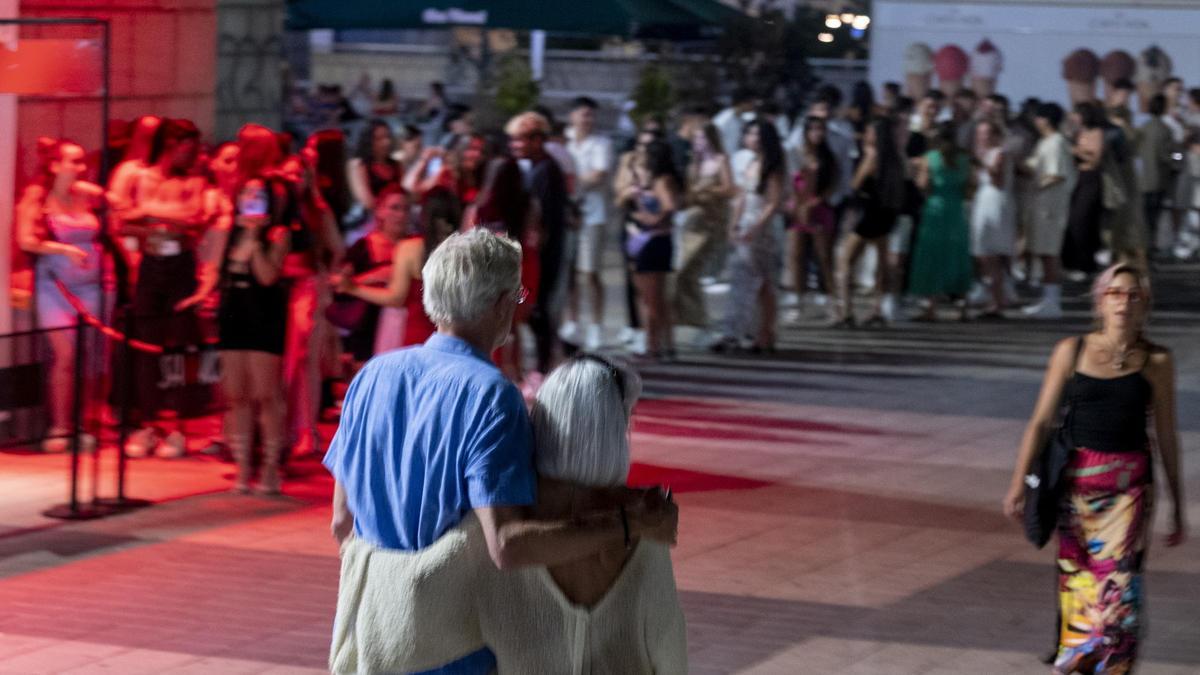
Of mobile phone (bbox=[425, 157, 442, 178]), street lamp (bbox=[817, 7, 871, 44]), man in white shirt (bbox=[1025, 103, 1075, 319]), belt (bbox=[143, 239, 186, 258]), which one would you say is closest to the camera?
belt (bbox=[143, 239, 186, 258])

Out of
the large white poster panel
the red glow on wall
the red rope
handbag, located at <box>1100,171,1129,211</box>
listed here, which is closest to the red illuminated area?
the red rope

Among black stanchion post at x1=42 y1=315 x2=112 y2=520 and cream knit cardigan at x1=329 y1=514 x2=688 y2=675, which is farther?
black stanchion post at x1=42 y1=315 x2=112 y2=520

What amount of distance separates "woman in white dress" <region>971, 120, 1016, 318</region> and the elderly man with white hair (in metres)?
14.8

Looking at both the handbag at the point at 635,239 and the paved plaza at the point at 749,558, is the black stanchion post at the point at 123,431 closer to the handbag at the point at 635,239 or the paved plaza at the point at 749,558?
the paved plaza at the point at 749,558

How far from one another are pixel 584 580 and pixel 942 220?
1449 cm

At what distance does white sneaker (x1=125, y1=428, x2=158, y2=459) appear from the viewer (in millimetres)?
10875

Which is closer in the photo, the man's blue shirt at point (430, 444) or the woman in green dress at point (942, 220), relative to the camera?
the man's blue shirt at point (430, 444)

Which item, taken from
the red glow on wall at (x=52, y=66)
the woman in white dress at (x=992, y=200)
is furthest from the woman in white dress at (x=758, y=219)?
the red glow on wall at (x=52, y=66)

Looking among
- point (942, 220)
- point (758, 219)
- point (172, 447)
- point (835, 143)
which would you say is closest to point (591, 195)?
point (758, 219)

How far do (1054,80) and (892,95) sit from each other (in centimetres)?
280

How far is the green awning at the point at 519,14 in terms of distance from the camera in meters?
17.6

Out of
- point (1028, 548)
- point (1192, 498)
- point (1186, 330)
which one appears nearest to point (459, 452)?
point (1028, 548)

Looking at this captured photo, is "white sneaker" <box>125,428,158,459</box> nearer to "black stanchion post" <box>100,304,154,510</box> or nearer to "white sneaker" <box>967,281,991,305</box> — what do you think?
"black stanchion post" <box>100,304,154,510</box>

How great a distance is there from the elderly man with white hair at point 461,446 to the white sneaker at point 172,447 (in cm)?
731
